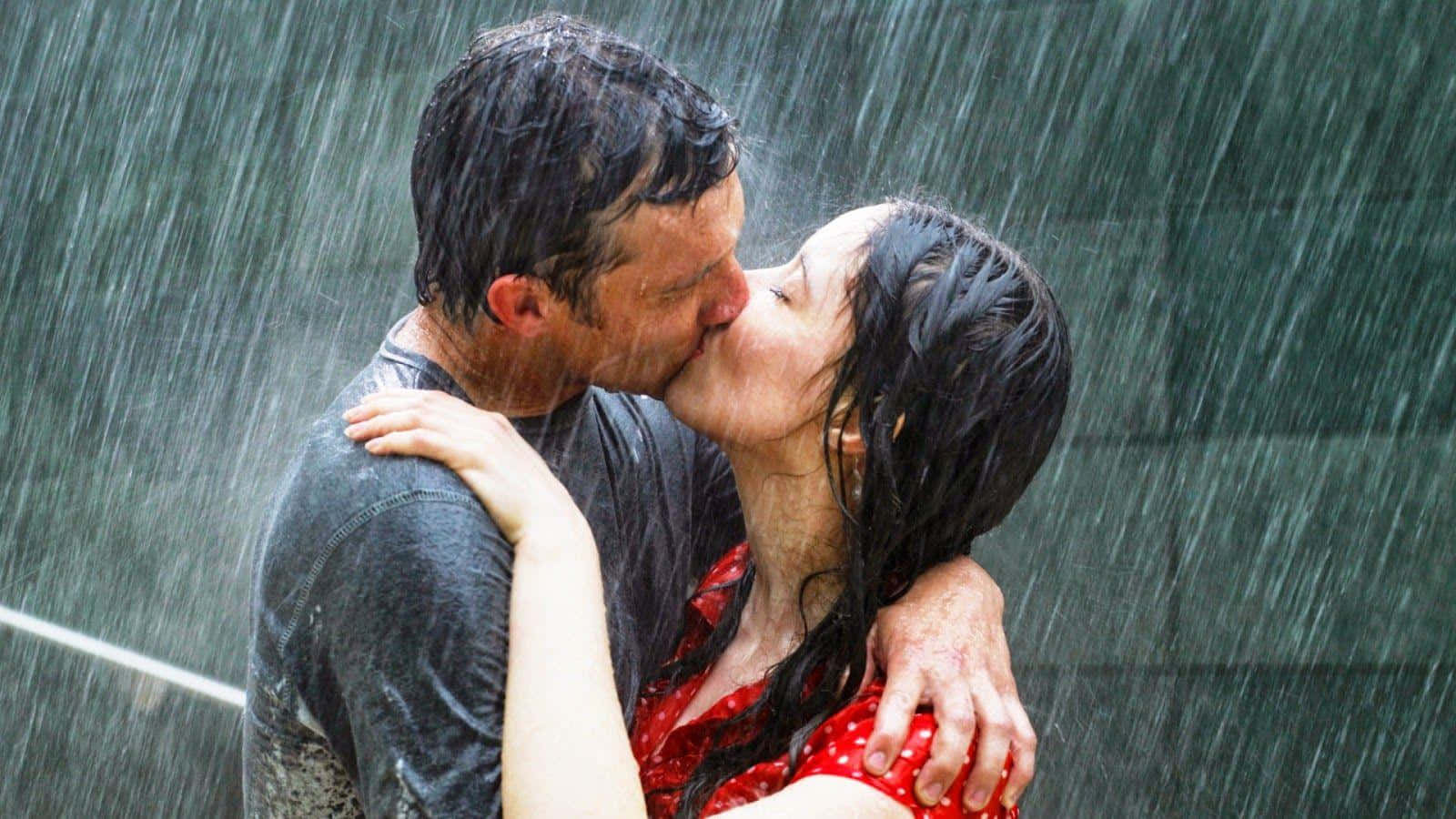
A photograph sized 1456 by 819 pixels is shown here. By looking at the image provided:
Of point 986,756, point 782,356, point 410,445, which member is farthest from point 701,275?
point 986,756

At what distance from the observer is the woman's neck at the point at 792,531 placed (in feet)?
7.80

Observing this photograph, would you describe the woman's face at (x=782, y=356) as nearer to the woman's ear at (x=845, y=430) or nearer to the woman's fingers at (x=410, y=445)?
the woman's ear at (x=845, y=430)

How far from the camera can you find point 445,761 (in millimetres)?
1836

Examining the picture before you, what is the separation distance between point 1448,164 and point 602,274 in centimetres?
369

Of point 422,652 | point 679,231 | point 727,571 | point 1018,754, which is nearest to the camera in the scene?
point 422,652

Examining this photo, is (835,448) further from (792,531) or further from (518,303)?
(518,303)

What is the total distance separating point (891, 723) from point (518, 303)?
0.81m

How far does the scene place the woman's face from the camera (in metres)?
2.32

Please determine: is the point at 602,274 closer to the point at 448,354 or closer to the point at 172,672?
the point at 448,354

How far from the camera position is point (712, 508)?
2861 millimetres

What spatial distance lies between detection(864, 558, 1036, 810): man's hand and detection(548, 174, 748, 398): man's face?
0.53 metres

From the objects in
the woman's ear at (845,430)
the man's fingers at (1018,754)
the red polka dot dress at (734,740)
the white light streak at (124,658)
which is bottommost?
the white light streak at (124,658)

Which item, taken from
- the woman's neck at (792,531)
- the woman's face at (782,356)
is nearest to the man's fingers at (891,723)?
the woman's neck at (792,531)

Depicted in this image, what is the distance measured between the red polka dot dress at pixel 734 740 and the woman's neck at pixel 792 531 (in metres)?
0.14
